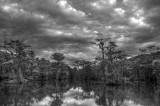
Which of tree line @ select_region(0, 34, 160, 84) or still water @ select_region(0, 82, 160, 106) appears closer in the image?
still water @ select_region(0, 82, 160, 106)

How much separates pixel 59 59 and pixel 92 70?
26635mm

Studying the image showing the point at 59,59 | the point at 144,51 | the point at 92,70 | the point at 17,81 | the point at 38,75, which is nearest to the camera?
the point at 17,81

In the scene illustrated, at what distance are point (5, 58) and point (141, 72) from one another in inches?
2576

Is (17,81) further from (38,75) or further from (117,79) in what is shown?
(38,75)

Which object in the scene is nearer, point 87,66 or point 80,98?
point 80,98

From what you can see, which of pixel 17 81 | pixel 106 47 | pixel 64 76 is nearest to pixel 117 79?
pixel 106 47

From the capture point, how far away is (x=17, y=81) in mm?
44906

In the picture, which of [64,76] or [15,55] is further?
[64,76]

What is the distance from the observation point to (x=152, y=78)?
81.1 m

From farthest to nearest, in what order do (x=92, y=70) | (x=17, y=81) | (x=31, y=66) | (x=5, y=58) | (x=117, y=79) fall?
(x=92, y=70), (x=31, y=66), (x=5, y=58), (x=17, y=81), (x=117, y=79)

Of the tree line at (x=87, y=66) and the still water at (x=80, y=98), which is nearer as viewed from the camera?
the still water at (x=80, y=98)

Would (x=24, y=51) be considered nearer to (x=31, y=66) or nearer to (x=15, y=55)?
(x=15, y=55)

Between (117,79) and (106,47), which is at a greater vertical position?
(106,47)

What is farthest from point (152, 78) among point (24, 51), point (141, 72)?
point (24, 51)
